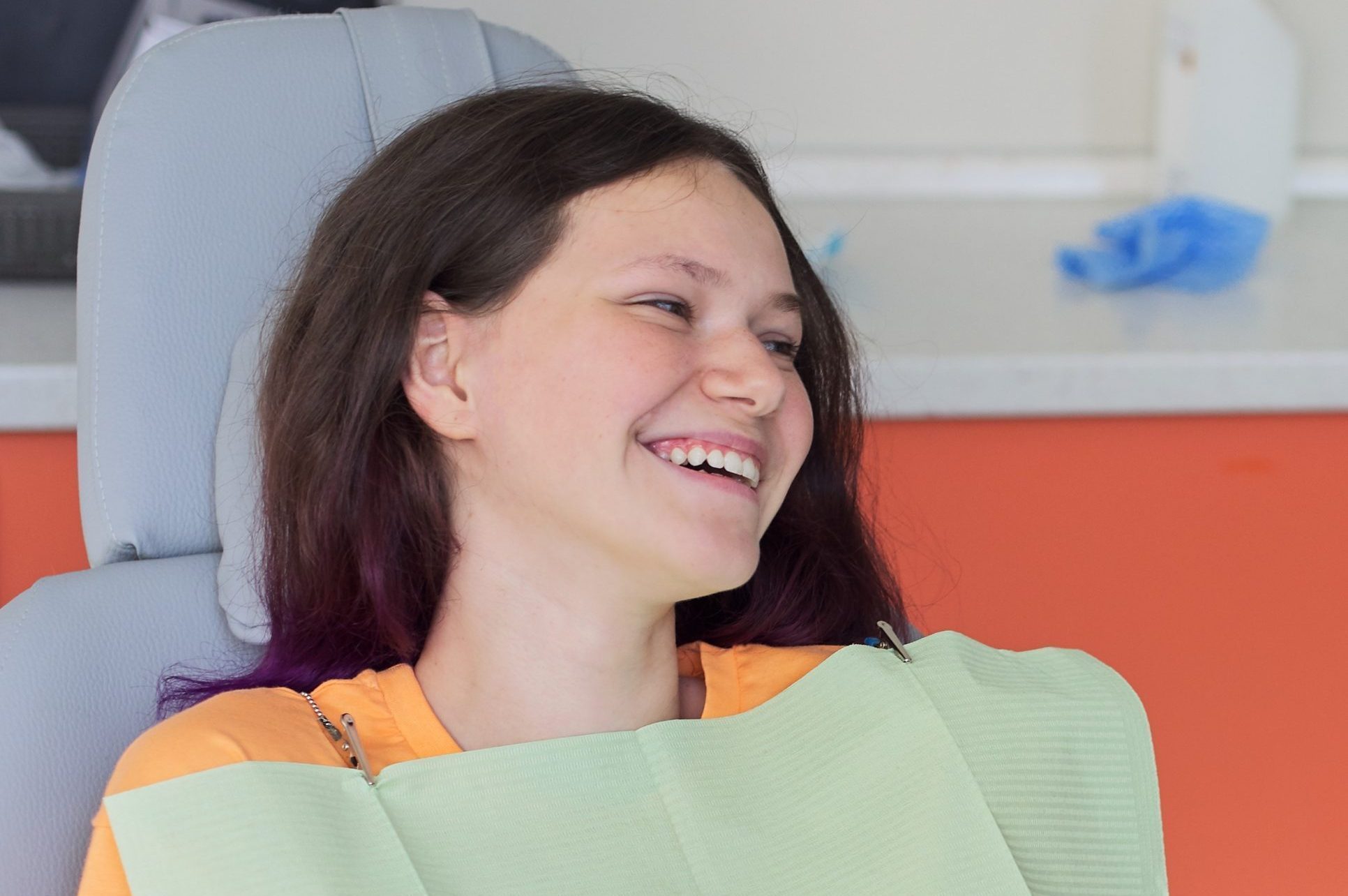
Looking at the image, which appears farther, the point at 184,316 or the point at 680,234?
the point at 184,316

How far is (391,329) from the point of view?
97 cm

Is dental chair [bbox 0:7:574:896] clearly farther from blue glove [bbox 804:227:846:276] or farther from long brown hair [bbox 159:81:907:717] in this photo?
blue glove [bbox 804:227:846:276]

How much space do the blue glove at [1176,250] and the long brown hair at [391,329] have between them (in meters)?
0.88

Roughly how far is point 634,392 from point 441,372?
0.56ft

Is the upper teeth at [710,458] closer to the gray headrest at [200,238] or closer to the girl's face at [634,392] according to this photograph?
the girl's face at [634,392]

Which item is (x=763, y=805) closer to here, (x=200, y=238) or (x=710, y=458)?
(x=710, y=458)

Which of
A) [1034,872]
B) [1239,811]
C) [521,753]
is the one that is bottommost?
[1239,811]

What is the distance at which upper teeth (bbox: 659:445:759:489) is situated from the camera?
0.89 m

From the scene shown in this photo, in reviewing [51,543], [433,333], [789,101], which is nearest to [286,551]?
[433,333]

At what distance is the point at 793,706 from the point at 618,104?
43 cm

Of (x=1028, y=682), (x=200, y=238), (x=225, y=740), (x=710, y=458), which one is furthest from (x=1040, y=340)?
(x=225, y=740)

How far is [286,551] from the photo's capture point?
1.01 metres

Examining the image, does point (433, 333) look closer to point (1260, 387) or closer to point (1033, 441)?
point (1033, 441)

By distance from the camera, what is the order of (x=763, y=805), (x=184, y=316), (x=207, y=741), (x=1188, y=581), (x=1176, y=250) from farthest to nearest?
1. (x=1176, y=250)
2. (x=1188, y=581)
3. (x=184, y=316)
4. (x=763, y=805)
5. (x=207, y=741)
